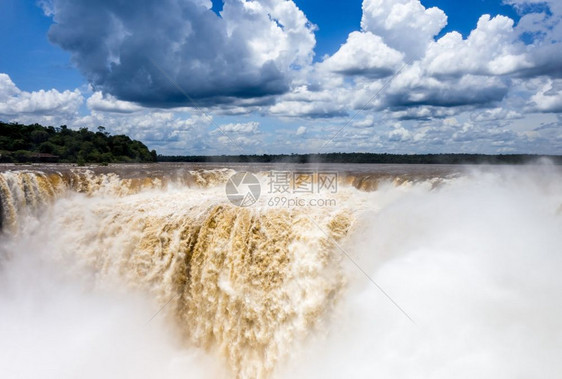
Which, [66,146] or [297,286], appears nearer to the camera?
[297,286]

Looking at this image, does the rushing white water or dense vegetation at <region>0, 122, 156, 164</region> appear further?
dense vegetation at <region>0, 122, 156, 164</region>

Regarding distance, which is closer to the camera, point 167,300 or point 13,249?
point 167,300

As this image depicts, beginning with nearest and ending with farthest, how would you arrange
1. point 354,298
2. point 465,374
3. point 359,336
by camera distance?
point 465,374 → point 359,336 → point 354,298

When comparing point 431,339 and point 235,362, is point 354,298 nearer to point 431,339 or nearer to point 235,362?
point 431,339

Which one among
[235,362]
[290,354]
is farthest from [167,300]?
[290,354]
